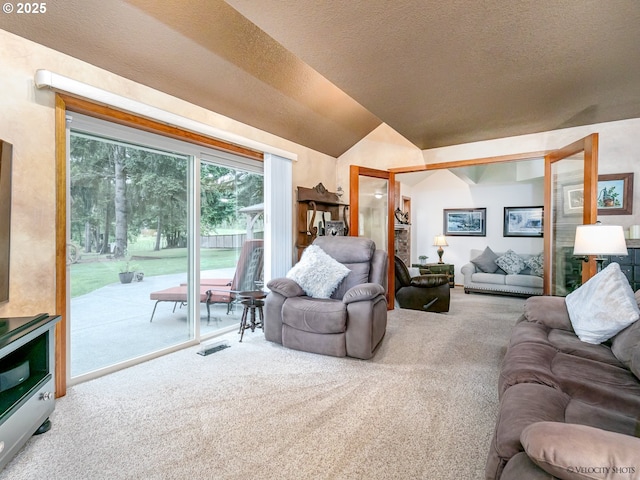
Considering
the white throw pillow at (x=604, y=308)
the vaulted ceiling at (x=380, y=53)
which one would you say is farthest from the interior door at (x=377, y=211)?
the white throw pillow at (x=604, y=308)

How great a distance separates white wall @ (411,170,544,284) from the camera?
662cm

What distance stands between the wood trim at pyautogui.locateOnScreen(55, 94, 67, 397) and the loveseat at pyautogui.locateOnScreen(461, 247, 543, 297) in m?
6.15

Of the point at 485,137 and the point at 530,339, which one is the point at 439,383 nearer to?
the point at 530,339

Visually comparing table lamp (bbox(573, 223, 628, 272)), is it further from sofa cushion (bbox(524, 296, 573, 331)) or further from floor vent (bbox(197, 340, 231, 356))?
floor vent (bbox(197, 340, 231, 356))

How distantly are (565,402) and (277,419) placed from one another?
1.44m

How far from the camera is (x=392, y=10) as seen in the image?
188 cm

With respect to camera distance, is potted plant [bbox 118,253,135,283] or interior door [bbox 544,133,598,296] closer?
potted plant [bbox 118,253,135,283]

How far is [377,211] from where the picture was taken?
4.97 m

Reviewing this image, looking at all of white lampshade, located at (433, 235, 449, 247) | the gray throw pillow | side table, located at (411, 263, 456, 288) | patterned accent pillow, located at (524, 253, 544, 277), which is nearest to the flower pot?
side table, located at (411, 263, 456, 288)

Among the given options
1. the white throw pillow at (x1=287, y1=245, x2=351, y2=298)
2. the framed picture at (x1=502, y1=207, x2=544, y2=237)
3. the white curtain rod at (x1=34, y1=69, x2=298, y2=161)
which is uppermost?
the white curtain rod at (x1=34, y1=69, x2=298, y2=161)

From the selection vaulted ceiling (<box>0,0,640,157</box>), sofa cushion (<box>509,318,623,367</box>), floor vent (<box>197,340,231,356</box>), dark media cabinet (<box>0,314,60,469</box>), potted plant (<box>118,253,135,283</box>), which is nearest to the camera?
dark media cabinet (<box>0,314,60,469</box>)

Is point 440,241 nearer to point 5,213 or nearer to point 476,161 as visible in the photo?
point 476,161

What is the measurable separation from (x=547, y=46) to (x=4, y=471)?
391 centimetres

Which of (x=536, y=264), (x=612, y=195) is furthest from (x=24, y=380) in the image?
(x=536, y=264)
